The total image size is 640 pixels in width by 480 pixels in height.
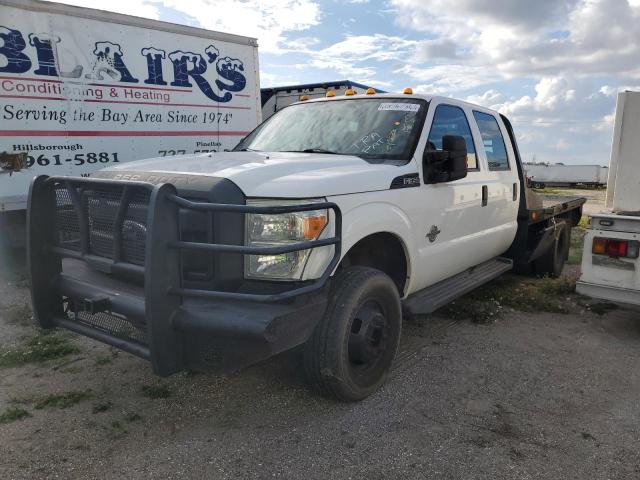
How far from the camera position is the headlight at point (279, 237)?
285 cm

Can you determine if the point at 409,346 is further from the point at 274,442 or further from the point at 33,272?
the point at 33,272

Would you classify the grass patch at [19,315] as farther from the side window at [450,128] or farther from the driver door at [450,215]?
the side window at [450,128]

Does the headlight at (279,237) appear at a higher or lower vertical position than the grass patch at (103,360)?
higher

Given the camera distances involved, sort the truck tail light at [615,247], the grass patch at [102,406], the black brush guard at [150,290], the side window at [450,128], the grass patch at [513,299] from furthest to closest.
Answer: the grass patch at [513,299], the truck tail light at [615,247], the side window at [450,128], the grass patch at [102,406], the black brush guard at [150,290]

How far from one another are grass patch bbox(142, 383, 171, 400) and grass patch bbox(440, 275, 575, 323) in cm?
290

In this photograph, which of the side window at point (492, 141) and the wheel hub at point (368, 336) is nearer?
the wheel hub at point (368, 336)

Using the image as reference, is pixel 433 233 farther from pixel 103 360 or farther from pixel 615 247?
pixel 103 360

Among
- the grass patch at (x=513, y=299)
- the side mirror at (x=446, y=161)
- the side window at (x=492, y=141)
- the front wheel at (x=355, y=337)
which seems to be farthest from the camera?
the grass patch at (x=513, y=299)

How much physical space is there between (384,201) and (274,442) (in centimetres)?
163

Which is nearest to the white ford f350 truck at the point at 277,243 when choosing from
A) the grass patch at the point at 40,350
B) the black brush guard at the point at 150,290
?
the black brush guard at the point at 150,290

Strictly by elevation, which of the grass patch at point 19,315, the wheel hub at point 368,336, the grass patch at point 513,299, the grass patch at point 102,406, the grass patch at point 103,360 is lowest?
the grass patch at point 513,299

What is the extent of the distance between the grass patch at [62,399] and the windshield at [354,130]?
222 centimetres

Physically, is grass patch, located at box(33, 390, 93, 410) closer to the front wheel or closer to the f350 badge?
the front wheel

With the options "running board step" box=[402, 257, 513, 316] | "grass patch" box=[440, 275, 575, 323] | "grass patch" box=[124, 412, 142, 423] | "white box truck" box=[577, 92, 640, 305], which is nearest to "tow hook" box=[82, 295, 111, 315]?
"grass patch" box=[124, 412, 142, 423]
